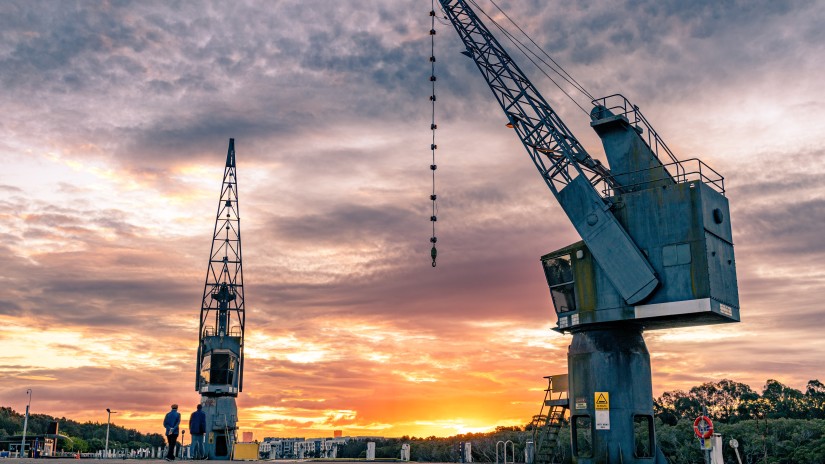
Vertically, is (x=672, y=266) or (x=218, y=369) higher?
(x=672, y=266)

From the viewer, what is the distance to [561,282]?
50.1 m

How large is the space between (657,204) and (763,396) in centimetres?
13969

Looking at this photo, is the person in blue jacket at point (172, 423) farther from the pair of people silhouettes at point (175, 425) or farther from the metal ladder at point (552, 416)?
the metal ladder at point (552, 416)

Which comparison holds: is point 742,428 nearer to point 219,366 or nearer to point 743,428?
point 743,428

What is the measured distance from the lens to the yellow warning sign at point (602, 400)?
45469 millimetres

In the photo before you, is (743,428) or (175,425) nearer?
(175,425)

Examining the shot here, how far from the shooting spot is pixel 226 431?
99.1 m

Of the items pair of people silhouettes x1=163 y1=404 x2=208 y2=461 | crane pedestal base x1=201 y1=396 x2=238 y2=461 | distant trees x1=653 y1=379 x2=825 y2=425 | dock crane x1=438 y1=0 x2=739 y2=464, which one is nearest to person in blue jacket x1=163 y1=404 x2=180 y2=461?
pair of people silhouettes x1=163 y1=404 x2=208 y2=461

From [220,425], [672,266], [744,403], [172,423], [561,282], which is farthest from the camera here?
[744,403]

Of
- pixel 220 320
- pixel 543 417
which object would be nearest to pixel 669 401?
pixel 220 320

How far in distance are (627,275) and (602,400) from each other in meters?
7.87

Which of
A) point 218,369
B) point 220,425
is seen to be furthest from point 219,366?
point 220,425

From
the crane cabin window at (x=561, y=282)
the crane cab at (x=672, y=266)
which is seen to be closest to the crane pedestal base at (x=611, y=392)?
the crane cab at (x=672, y=266)

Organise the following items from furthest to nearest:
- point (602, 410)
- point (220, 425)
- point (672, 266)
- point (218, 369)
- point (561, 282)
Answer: point (218, 369) → point (220, 425) → point (561, 282) → point (602, 410) → point (672, 266)
